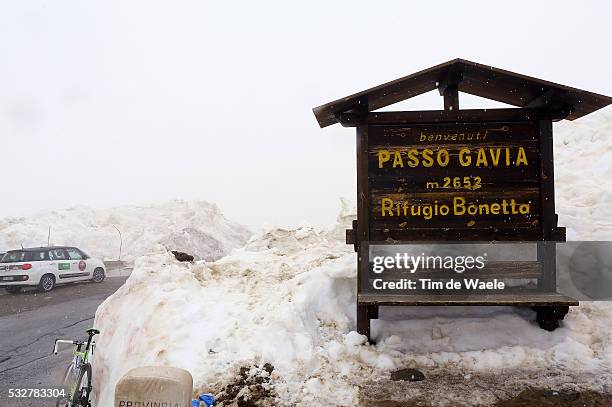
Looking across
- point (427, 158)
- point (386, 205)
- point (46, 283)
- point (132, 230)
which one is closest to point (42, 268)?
point (46, 283)

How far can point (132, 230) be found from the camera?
40469 mm

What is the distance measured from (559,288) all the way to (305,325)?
4.43 m

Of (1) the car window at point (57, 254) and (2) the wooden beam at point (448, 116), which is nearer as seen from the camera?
(2) the wooden beam at point (448, 116)

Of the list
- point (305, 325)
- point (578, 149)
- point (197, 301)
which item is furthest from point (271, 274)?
point (578, 149)

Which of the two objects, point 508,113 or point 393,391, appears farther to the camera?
point 508,113

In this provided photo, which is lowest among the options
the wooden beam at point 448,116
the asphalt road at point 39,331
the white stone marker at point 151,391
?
the asphalt road at point 39,331

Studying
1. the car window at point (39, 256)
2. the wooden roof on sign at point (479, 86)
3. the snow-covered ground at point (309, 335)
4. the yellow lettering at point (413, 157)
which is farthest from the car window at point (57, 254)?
the yellow lettering at point (413, 157)

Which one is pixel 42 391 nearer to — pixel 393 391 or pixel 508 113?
pixel 393 391

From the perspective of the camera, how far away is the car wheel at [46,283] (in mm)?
18630

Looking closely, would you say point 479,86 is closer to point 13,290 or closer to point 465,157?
point 465,157

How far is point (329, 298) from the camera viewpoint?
681cm

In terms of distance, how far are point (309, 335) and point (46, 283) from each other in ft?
57.4

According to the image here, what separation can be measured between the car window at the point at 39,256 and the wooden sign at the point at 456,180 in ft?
58.1

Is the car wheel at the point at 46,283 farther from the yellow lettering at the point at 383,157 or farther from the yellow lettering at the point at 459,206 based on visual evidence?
the yellow lettering at the point at 459,206
